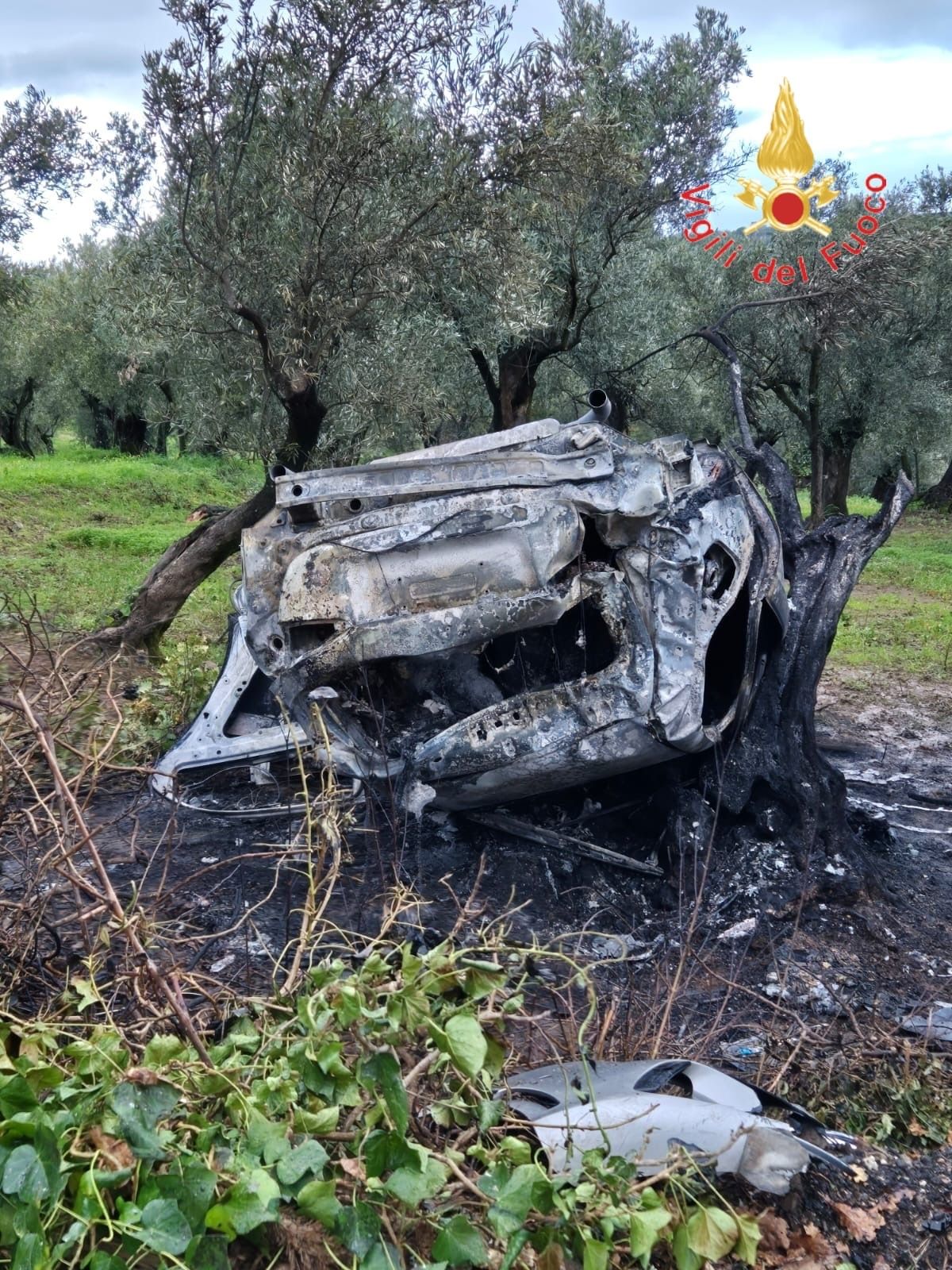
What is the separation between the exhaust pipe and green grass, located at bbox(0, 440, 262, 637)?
10.8 ft

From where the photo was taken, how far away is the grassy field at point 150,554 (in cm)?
1073

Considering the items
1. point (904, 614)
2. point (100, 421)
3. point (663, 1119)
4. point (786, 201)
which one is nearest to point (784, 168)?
point (786, 201)

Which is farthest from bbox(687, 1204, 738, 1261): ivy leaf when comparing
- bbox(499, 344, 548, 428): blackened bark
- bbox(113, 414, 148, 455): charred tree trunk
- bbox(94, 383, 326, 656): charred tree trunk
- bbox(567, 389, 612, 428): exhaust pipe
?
bbox(113, 414, 148, 455): charred tree trunk

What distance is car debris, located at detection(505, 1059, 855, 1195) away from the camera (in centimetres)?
274

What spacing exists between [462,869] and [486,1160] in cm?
281

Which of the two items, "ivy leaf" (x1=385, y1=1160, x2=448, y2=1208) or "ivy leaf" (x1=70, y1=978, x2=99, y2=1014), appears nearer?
"ivy leaf" (x1=385, y1=1160, x2=448, y2=1208)

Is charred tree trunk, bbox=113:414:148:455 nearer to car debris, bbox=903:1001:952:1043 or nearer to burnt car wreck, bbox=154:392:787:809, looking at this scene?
burnt car wreck, bbox=154:392:787:809

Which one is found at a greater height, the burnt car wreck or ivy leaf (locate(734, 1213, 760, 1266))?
the burnt car wreck

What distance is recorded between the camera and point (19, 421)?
2817 cm

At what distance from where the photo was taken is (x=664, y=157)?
13945 millimetres

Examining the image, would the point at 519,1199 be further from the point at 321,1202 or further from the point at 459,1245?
the point at 321,1202

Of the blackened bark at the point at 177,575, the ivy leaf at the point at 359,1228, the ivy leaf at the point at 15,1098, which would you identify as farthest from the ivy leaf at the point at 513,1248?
the blackened bark at the point at 177,575

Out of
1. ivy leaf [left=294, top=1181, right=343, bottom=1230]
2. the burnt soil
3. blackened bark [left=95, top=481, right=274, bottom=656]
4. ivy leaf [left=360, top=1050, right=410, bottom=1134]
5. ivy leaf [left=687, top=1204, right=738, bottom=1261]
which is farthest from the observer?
blackened bark [left=95, top=481, right=274, bottom=656]

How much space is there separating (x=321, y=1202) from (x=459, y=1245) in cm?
29
